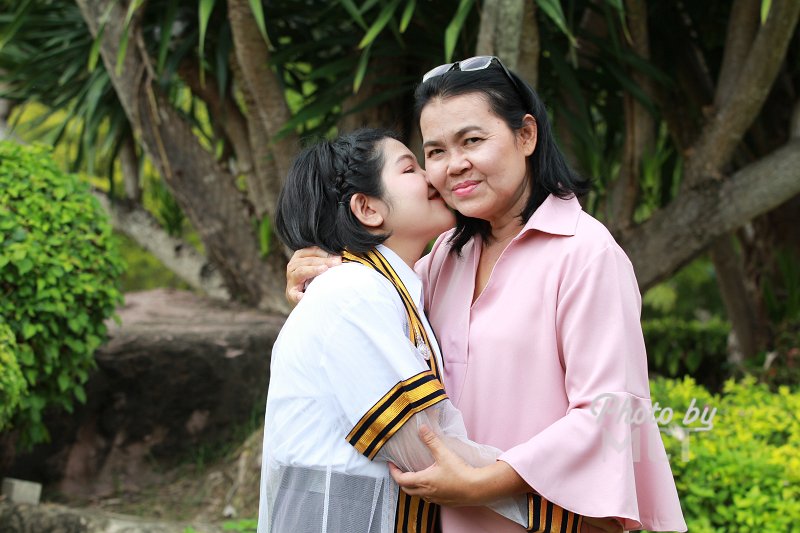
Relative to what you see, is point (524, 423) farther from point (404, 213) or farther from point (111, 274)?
point (111, 274)

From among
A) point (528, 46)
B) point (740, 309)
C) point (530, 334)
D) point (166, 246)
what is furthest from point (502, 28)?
point (166, 246)

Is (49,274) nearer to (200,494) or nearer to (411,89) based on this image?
(200,494)

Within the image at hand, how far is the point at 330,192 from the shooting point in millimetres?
2061

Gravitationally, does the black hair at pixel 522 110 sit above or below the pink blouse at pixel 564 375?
above

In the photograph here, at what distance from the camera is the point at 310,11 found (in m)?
5.30

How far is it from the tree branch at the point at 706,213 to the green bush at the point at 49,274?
2.79 m

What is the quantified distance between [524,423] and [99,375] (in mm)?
3385

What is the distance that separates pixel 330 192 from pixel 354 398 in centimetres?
53

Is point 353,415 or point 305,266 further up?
point 305,266

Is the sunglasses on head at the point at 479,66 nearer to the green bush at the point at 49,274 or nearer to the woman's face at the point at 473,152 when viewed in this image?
the woman's face at the point at 473,152

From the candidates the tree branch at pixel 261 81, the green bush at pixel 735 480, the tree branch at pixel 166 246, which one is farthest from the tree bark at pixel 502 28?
the tree branch at pixel 166 246

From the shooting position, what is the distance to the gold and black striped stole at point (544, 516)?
1.82 meters

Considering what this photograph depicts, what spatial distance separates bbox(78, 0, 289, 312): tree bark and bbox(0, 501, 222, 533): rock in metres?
1.74

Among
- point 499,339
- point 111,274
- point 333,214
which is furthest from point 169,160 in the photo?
point 499,339
